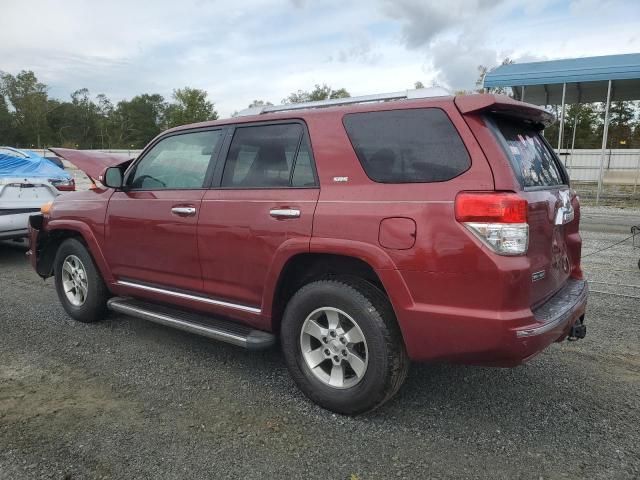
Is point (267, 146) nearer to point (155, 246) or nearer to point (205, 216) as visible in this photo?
point (205, 216)

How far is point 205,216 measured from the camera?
3.73 metres

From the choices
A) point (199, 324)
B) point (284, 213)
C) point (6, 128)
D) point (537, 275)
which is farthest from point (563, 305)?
point (6, 128)

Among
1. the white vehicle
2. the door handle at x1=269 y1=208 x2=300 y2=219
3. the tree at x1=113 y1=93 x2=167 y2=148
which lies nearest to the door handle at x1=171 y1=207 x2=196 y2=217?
the door handle at x1=269 y1=208 x2=300 y2=219

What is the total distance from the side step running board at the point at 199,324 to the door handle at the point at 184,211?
2.54ft

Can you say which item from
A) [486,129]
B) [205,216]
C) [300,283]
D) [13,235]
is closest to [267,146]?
[205,216]

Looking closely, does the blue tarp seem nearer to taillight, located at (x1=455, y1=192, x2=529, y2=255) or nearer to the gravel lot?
the gravel lot

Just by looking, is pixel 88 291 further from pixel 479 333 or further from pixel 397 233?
pixel 479 333

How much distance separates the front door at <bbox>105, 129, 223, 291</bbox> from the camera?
390cm

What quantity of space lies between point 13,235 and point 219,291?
5419 mm

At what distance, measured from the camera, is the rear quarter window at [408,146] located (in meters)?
2.84

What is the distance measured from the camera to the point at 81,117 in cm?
8244

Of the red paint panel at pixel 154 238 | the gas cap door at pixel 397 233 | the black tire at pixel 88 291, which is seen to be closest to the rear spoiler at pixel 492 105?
the gas cap door at pixel 397 233

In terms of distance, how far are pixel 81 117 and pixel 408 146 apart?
9022 centimetres

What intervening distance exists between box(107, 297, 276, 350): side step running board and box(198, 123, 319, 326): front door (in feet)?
0.42
